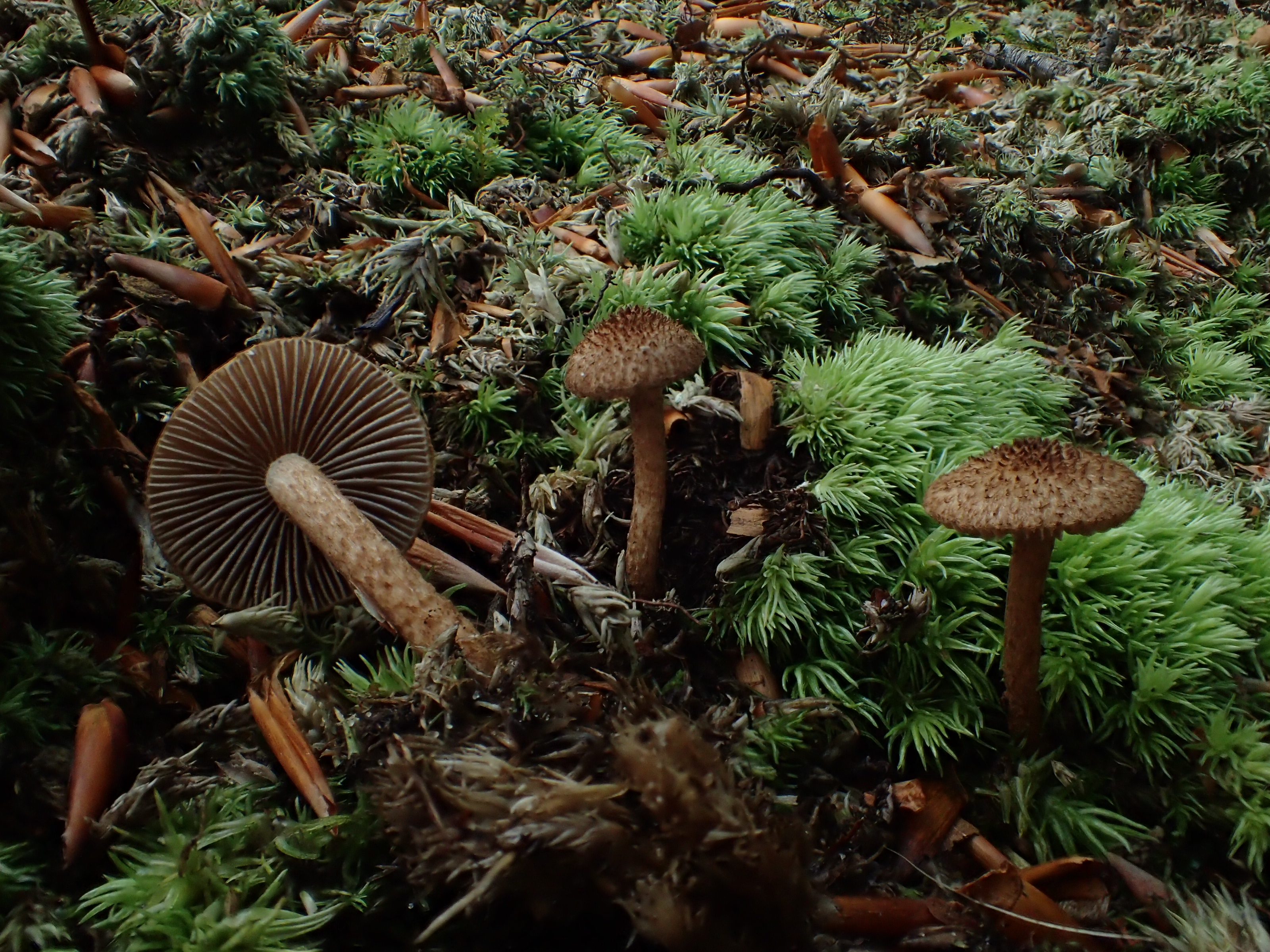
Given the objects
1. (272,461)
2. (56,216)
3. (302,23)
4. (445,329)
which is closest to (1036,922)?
(272,461)

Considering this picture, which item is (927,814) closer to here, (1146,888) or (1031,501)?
(1146,888)

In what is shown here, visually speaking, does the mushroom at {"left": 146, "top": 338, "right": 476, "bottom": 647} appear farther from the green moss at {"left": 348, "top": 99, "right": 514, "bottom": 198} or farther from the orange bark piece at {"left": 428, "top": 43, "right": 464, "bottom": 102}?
the orange bark piece at {"left": 428, "top": 43, "right": 464, "bottom": 102}

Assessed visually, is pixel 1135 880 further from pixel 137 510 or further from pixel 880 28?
pixel 880 28

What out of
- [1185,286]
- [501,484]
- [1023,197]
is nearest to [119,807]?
[501,484]

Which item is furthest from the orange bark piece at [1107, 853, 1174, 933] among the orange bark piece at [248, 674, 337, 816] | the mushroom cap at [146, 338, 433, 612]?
the mushroom cap at [146, 338, 433, 612]

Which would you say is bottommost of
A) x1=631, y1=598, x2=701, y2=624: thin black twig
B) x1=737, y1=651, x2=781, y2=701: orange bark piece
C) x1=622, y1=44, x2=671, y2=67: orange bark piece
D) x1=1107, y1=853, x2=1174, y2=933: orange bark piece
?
x1=1107, y1=853, x2=1174, y2=933: orange bark piece

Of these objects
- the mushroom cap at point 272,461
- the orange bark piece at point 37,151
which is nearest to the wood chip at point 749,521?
the mushroom cap at point 272,461
